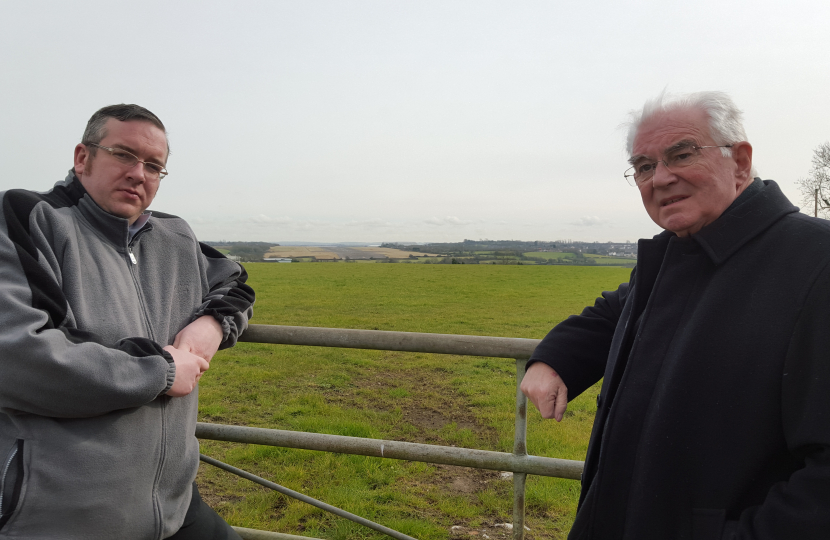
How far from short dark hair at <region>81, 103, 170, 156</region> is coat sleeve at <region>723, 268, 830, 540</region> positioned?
225cm

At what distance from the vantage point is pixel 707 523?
139 cm

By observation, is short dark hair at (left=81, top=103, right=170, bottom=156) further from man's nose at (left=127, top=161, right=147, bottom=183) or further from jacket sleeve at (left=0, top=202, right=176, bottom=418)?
jacket sleeve at (left=0, top=202, right=176, bottom=418)

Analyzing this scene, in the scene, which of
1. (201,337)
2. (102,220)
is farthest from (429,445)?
(102,220)

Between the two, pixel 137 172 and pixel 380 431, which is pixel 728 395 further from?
pixel 380 431

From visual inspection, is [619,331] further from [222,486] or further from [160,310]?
[222,486]

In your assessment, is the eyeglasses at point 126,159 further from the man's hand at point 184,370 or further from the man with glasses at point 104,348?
the man's hand at point 184,370

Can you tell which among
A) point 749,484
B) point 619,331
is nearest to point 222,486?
point 619,331

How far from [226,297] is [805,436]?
6.73ft

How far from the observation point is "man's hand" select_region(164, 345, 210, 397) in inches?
72.8

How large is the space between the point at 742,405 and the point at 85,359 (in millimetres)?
1823

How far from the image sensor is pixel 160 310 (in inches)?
79.7

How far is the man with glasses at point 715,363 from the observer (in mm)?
1276

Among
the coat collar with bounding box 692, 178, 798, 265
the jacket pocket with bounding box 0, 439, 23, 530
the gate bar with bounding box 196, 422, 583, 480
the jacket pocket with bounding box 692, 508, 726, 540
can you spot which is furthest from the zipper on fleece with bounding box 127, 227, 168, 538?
the coat collar with bounding box 692, 178, 798, 265

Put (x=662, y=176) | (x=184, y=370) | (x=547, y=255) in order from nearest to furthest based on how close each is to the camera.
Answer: (x=662, y=176) → (x=184, y=370) → (x=547, y=255)
